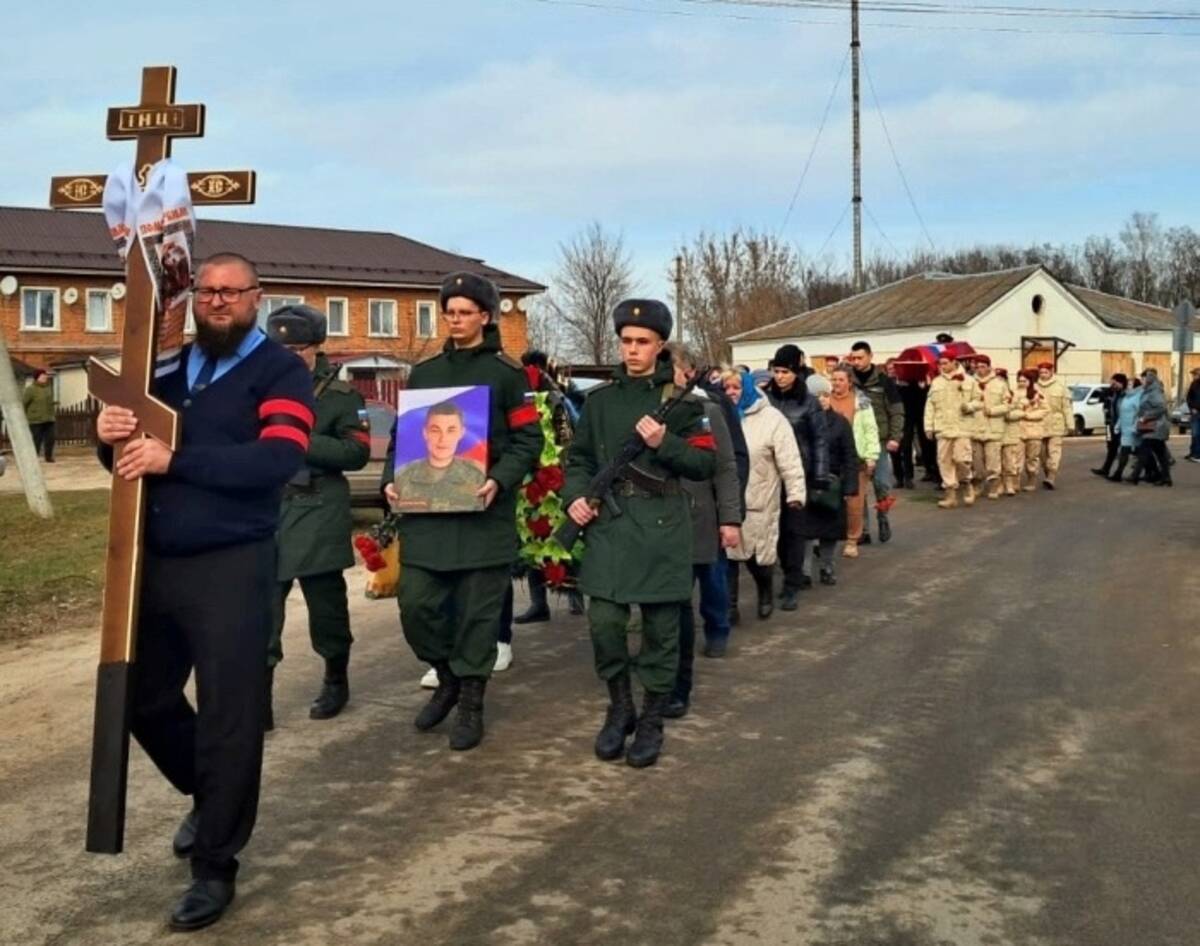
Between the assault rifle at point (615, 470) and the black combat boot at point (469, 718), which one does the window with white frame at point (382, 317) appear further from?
the assault rifle at point (615, 470)

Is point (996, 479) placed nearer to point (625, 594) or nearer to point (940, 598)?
point (940, 598)

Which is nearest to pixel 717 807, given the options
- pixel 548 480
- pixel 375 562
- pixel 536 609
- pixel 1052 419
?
pixel 375 562

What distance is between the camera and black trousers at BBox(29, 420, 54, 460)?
25.3 m

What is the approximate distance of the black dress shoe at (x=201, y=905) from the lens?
3.81 meters

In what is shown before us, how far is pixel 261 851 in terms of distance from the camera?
14.7ft

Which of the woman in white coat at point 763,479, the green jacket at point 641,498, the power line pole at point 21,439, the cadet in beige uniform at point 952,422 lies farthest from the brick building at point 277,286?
the green jacket at point 641,498

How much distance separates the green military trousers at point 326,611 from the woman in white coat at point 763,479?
3.26 meters

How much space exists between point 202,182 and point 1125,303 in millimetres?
59782

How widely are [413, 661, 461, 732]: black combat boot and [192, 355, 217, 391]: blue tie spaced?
2.49 meters

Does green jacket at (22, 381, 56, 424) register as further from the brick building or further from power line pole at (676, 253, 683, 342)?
power line pole at (676, 253, 683, 342)

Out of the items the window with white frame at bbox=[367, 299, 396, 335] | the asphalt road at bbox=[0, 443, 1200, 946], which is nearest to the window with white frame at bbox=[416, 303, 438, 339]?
the window with white frame at bbox=[367, 299, 396, 335]

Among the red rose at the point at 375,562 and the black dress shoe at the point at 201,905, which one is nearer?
the black dress shoe at the point at 201,905

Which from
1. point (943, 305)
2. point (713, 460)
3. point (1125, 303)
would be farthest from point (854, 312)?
point (713, 460)

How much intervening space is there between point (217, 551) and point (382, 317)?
45.9 m
